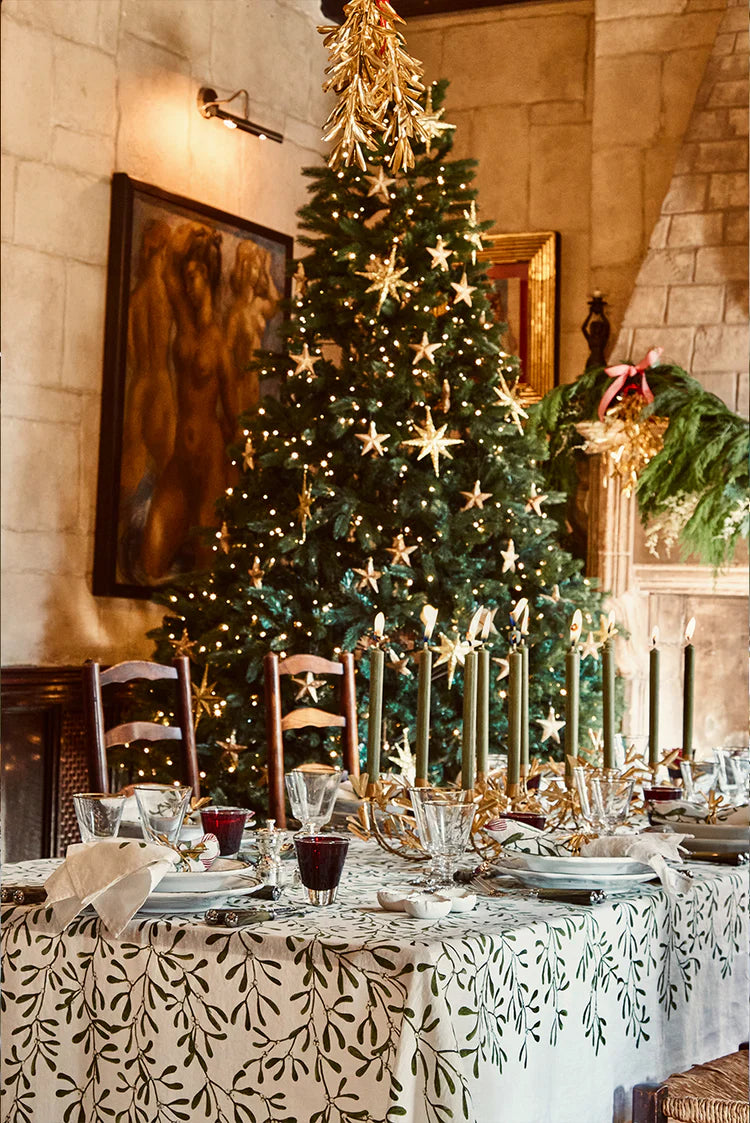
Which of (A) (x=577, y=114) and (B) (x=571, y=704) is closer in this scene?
(B) (x=571, y=704)

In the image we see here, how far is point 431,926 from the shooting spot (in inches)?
65.6

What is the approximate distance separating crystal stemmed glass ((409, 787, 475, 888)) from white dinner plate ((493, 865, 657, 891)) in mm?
131

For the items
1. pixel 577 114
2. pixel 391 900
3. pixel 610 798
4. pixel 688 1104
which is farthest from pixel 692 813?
pixel 577 114

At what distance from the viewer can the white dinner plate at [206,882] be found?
1778 mm

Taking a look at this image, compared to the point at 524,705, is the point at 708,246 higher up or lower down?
higher up

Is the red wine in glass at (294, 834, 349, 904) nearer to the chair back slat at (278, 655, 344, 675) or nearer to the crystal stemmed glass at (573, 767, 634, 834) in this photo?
the crystal stemmed glass at (573, 767, 634, 834)

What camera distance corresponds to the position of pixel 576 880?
1952 millimetres

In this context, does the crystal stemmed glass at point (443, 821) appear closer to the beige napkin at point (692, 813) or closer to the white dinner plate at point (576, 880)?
the white dinner plate at point (576, 880)

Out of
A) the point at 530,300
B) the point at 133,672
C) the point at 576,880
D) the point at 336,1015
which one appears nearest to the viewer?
the point at 336,1015

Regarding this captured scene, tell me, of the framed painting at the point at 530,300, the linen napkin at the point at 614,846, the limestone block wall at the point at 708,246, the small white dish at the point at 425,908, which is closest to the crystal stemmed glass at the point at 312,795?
the linen napkin at the point at 614,846

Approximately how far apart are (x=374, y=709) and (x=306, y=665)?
4.53 ft

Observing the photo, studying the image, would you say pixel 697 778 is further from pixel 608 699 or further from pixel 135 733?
pixel 135 733

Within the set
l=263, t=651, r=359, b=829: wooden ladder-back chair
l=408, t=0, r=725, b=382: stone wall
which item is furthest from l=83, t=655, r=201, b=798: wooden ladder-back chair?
l=408, t=0, r=725, b=382: stone wall

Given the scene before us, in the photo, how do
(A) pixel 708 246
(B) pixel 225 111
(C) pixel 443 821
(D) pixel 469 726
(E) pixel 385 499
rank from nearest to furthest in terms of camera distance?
(C) pixel 443 821 → (D) pixel 469 726 → (E) pixel 385 499 → (A) pixel 708 246 → (B) pixel 225 111
